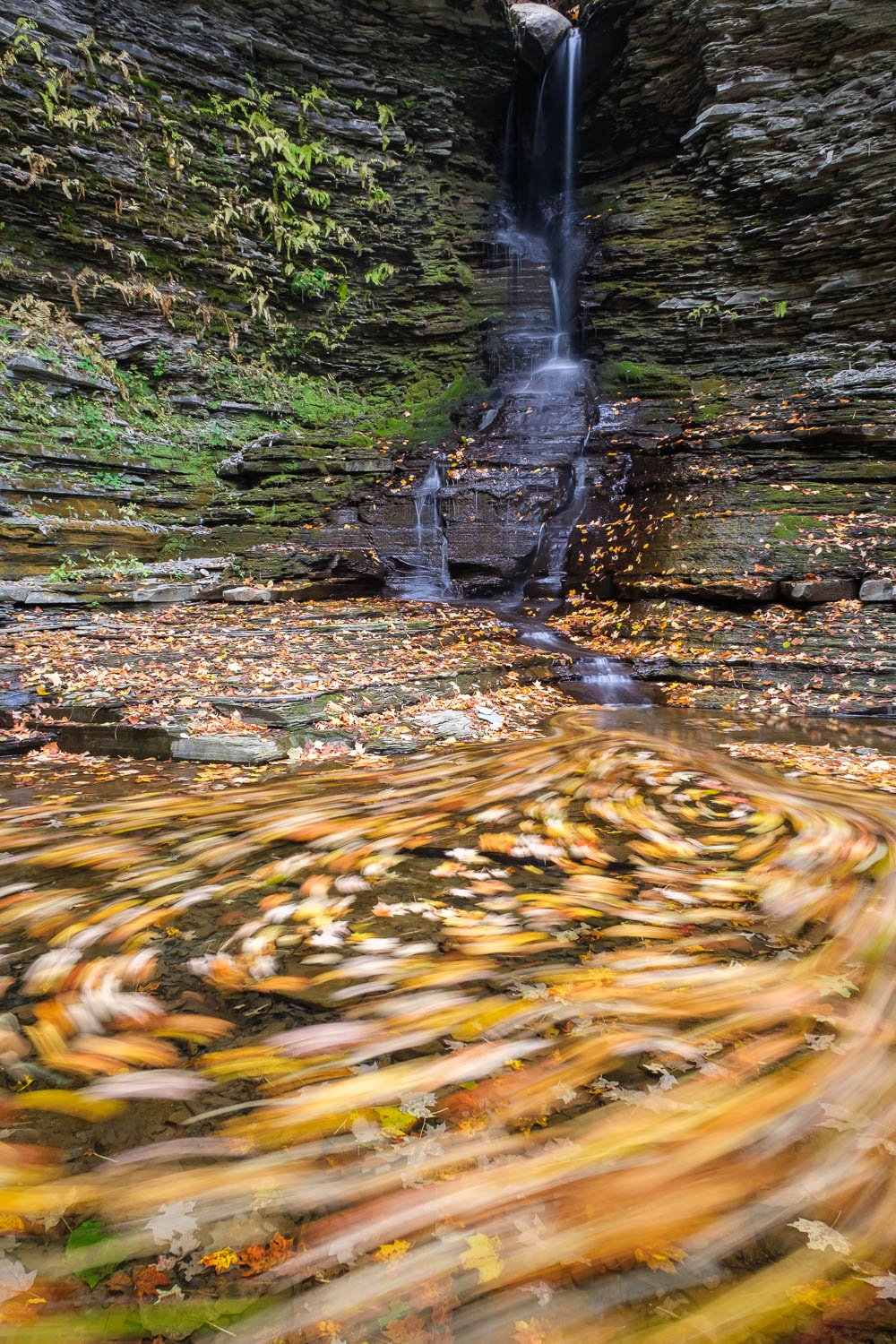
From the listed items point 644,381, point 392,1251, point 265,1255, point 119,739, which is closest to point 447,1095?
point 392,1251

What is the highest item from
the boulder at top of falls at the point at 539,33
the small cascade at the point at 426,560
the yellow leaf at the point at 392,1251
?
the boulder at top of falls at the point at 539,33

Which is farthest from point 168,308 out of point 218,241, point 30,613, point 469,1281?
point 469,1281

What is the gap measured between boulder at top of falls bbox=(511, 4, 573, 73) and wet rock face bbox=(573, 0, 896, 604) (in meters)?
1.79

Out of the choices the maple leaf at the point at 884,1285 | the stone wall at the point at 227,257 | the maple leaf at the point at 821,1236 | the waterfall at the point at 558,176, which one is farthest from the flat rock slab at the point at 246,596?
the waterfall at the point at 558,176

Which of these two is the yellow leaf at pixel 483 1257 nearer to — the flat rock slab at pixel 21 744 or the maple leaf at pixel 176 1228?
the maple leaf at pixel 176 1228

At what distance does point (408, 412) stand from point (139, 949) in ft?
45.0

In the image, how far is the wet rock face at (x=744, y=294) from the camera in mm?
8789

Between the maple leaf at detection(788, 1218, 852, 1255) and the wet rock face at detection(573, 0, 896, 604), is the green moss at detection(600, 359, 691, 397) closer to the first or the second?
the wet rock face at detection(573, 0, 896, 604)

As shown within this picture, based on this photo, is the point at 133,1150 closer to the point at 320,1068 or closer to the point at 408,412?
the point at 320,1068

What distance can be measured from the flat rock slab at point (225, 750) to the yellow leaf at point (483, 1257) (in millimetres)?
3705

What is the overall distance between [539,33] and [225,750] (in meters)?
21.6

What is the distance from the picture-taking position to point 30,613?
762cm

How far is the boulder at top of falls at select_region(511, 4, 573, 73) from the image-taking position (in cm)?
1620

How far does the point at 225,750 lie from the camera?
14.6ft
